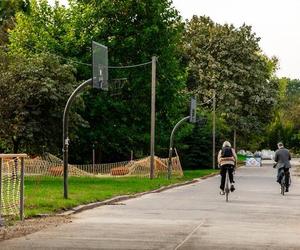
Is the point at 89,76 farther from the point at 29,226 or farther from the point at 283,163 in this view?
the point at 29,226

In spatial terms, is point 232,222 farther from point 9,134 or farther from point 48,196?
point 9,134

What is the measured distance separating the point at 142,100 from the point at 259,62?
3131 cm

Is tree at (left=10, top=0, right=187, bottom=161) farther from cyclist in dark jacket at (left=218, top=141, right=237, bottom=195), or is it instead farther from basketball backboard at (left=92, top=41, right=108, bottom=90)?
cyclist in dark jacket at (left=218, top=141, right=237, bottom=195)

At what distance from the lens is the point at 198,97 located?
74.1 metres

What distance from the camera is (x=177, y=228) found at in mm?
13898

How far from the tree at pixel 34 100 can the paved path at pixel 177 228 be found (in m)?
13.7

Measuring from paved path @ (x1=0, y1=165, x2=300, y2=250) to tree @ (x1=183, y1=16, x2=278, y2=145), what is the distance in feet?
173

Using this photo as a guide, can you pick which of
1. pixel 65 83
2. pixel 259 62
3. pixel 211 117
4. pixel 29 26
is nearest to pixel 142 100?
pixel 29 26

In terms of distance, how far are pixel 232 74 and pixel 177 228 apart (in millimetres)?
61404

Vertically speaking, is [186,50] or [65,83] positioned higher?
[186,50]

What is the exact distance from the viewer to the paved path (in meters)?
11.4

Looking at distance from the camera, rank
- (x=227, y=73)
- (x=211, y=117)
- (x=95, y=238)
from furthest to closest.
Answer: (x=227, y=73)
(x=211, y=117)
(x=95, y=238)

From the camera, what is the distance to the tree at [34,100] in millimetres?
33719

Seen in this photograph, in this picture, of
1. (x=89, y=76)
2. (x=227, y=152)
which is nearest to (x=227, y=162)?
(x=227, y=152)
